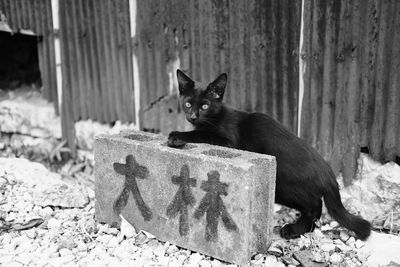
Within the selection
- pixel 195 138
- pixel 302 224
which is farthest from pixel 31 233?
pixel 302 224

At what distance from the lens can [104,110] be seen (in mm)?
6684

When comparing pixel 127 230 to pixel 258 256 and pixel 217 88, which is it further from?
pixel 217 88

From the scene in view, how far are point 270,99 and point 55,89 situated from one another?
3.57 meters

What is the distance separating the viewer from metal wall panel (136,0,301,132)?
197 inches

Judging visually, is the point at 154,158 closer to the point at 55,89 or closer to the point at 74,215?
the point at 74,215

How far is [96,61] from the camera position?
→ 657 centimetres

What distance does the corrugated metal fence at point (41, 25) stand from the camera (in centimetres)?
691

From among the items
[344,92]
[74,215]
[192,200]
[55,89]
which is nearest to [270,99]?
[344,92]

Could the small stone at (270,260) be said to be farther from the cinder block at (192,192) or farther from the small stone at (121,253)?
the small stone at (121,253)

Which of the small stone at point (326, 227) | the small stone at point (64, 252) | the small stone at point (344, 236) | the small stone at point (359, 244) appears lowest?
the small stone at point (326, 227)

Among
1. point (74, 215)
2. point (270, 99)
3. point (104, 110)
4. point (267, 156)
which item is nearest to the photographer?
point (267, 156)

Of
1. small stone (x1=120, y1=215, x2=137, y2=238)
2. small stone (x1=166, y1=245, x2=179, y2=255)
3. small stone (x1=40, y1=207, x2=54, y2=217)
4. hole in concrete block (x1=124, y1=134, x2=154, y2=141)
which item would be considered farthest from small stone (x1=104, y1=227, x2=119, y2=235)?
hole in concrete block (x1=124, y1=134, x2=154, y2=141)

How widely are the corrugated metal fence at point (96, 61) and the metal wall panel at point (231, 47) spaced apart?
12.4 inches

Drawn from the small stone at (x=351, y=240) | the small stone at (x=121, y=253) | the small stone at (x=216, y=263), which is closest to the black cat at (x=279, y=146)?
the small stone at (x=351, y=240)
